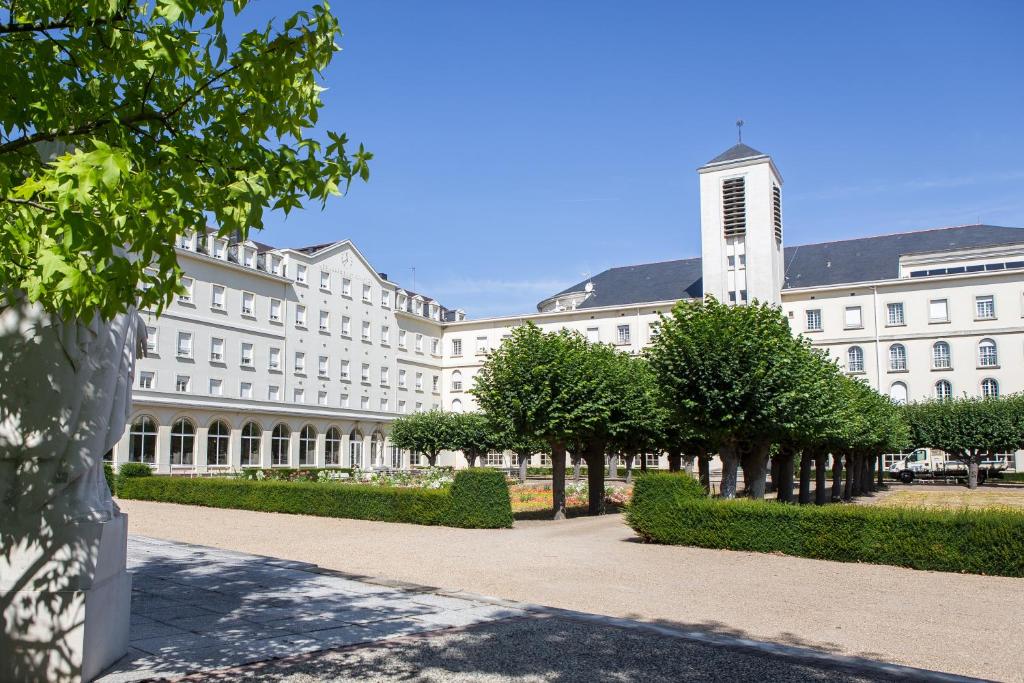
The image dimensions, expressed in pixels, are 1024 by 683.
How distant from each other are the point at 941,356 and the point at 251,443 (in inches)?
1863

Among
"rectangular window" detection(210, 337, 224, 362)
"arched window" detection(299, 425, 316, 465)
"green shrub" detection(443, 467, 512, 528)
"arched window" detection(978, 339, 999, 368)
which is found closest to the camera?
"green shrub" detection(443, 467, 512, 528)

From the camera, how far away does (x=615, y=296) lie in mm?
73312

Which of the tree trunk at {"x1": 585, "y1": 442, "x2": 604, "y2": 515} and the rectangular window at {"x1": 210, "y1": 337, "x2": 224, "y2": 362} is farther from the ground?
the rectangular window at {"x1": 210, "y1": 337, "x2": 224, "y2": 362}

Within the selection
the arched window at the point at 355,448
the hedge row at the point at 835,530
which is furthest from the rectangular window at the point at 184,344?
the hedge row at the point at 835,530

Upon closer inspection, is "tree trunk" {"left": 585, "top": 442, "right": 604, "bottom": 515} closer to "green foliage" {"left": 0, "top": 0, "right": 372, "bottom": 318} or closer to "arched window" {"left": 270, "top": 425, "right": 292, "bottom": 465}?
"green foliage" {"left": 0, "top": 0, "right": 372, "bottom": 318}

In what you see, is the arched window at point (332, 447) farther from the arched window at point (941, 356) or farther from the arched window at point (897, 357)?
the arched window at point (941, 356)

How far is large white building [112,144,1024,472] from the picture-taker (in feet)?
160

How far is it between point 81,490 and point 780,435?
1745 centimetres

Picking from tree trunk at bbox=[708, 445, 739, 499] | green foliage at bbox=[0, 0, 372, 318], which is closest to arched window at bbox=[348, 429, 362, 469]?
tree trunk at bbox=[708, 445, 739, 499]

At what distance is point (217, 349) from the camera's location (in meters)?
50.2

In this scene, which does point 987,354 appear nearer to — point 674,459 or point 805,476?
point 805,476

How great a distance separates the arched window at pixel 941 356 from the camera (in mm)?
59781

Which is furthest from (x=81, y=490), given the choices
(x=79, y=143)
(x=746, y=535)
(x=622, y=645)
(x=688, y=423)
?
(x=688, y=423)

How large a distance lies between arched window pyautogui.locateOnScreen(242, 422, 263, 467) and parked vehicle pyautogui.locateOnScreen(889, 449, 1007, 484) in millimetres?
40887
